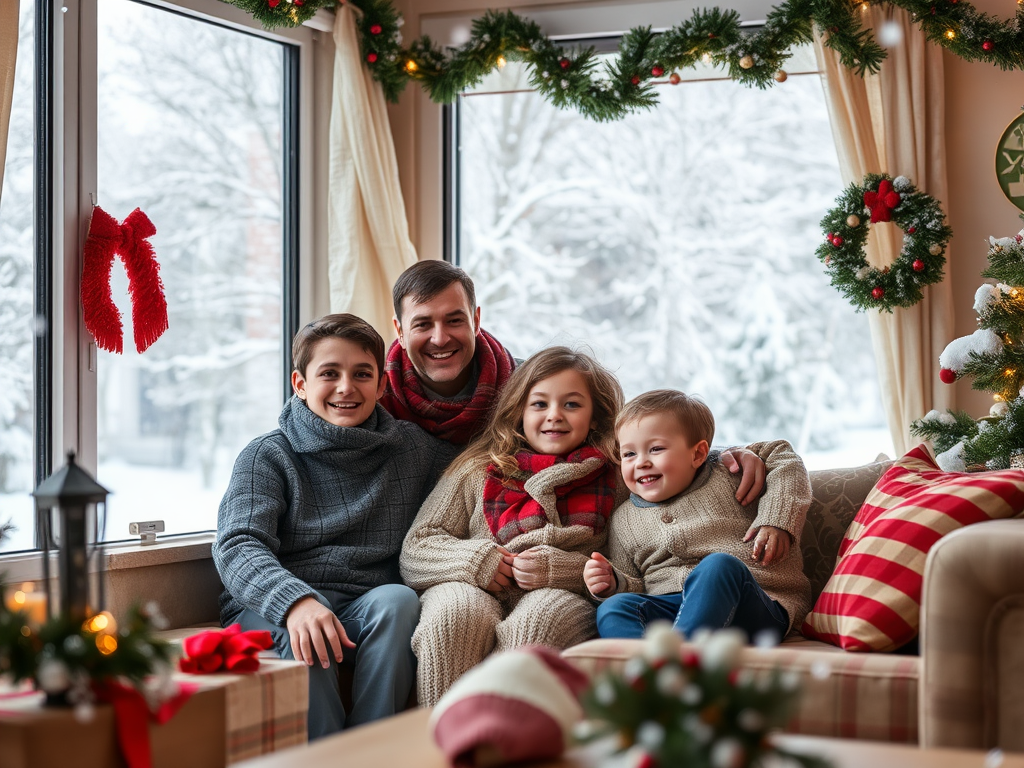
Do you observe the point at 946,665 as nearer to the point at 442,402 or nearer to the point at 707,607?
the point at 707,607

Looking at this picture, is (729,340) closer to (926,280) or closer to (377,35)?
(926,280)

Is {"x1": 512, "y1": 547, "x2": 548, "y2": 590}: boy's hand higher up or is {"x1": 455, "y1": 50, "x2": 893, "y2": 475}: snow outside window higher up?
{"x1": 455, "y1": 50, "x2": 893, "y2": 475}: snow outside window

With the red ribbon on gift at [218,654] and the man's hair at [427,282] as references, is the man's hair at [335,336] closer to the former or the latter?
the man's hair at [427,282]

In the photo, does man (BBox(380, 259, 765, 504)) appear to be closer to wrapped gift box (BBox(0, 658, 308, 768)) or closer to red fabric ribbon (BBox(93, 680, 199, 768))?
wrapped gift box (BBox(0, 658, 308, 768))

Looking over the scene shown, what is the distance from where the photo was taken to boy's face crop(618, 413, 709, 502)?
241 centimetres

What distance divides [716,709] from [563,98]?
8.51ft

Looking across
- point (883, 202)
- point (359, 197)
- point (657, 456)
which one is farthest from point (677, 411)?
point (359, 197)

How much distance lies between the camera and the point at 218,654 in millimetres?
1894

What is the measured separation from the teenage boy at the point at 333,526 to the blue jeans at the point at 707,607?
457 mm

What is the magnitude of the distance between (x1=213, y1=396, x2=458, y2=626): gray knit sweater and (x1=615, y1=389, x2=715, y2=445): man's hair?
58cm

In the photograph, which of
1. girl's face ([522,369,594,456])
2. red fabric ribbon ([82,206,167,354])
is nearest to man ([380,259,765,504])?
girl's face ([522,369,594,456])

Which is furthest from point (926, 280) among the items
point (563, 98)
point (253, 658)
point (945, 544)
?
point (253, 658)

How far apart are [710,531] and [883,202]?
3.98 ft

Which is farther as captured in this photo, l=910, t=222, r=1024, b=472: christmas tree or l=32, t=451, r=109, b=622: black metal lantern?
l=910, t=222, r=1024, b=472: christmas tree
